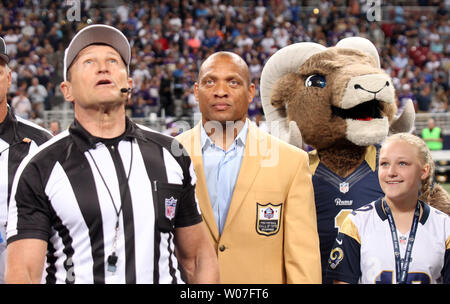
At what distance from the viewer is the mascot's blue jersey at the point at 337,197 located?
2.87 m

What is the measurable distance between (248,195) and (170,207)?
533 mm

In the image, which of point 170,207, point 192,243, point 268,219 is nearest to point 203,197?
point 268,219

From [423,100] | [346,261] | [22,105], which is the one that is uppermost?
[423,100]

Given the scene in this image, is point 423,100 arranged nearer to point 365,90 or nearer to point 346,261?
point 365,90

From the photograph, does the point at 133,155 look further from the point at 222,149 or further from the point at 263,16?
the point at 263,16

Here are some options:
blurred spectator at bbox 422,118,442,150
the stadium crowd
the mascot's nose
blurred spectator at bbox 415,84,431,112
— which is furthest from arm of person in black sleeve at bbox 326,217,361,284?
blurred spectator at bbox 415,84,431,112

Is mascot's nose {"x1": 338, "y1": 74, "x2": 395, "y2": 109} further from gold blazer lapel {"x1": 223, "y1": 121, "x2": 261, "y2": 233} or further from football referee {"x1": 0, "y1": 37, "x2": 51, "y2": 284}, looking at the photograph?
football referee {"x1": 0, "y1": 37, "x2": 51, "y2": 284}

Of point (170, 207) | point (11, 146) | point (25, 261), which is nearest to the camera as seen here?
point (25, 261)

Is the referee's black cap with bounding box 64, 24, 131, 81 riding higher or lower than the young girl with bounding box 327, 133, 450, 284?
higher

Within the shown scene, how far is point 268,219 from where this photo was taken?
234cm

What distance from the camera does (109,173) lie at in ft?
5.99

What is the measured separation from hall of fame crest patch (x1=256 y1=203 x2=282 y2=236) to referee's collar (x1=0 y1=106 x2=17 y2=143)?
1.02m

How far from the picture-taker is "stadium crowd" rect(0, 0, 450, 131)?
1077 centimetres

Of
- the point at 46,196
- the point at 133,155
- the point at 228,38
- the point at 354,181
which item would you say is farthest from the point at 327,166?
the point at 228,38
